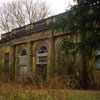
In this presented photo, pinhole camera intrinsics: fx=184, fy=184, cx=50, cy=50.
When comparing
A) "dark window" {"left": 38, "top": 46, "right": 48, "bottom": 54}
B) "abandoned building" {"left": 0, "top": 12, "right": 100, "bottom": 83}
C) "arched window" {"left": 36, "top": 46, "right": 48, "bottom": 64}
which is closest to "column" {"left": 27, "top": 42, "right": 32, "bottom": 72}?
"abandoned building" {"left": 0, "top": 12, "right": 100, "bottom": 83}

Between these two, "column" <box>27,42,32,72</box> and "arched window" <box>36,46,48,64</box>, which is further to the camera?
"column" <box>27,42,32,72</box>

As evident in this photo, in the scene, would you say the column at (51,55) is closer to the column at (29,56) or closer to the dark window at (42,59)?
the dark window at (42,59)

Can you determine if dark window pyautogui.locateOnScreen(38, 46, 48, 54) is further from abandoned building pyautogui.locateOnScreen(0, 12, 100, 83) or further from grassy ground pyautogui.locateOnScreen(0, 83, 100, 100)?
grassy ground pyautogui.locateOnScreen(0, 83, 100, 100)

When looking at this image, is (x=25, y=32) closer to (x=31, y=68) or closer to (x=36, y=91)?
(x=31, y=68)

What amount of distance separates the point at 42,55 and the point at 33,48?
4.86 feet

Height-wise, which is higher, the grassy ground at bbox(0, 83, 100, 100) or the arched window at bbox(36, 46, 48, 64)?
the arched window at bbox(36, 46, 48, 64)

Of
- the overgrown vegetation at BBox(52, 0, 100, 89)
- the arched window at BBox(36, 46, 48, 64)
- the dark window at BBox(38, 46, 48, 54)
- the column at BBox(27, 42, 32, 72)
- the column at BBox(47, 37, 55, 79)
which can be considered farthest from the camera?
the column at BBox(27, 42, 32, 72)

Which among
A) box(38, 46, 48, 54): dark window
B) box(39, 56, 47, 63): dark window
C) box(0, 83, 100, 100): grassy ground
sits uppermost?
box(38, 46, 48, 54): dark window

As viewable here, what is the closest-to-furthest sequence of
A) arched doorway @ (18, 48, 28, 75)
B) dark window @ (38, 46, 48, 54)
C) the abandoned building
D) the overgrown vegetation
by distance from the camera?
the overgrown vegetation, the abandoned building, dark window @ (38, 46, 48, 54), arched doorway @ (18, 48, 28, 75)

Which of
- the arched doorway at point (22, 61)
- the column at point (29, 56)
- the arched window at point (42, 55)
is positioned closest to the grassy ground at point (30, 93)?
the arched window at point (42, 55)

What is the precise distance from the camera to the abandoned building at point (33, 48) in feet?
53.8

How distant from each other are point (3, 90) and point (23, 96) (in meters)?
1.02

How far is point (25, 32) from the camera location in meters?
19.4

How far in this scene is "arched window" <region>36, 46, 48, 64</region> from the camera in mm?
17778
